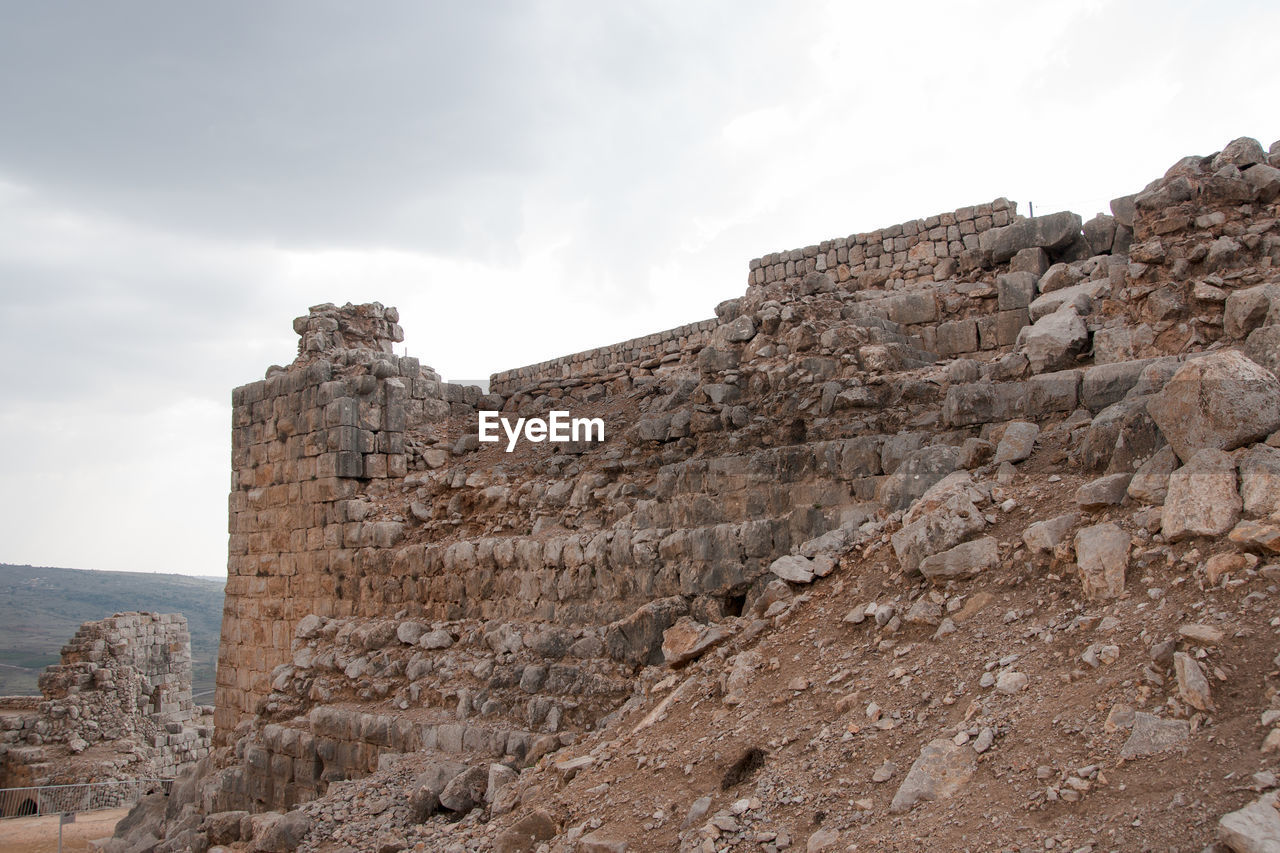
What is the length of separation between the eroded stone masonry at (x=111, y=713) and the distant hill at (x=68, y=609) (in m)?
21.6

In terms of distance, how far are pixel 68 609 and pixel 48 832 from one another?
68224 mm

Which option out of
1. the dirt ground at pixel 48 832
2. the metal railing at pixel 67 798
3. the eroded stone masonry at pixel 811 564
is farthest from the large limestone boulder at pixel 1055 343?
the metal railing at pixel 67 798

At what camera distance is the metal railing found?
1471 centimetres

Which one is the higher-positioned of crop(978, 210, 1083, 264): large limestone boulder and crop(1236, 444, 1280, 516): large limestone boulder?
crop(978, 210, 1083, 264): large limestone boulder

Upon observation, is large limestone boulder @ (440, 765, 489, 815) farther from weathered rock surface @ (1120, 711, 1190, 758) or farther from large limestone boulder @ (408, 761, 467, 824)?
weathered rock surface @ (1120, 711, 1190, 758)

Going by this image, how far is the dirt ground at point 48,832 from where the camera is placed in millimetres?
12170

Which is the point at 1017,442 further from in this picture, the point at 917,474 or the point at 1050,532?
the point at 1050,532

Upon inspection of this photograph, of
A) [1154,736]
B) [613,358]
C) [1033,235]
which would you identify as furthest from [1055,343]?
[613,358]

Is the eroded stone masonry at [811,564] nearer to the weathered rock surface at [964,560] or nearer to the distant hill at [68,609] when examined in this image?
the weathered rock surface at [964,560]

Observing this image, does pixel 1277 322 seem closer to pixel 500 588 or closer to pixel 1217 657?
pixel 1217 657

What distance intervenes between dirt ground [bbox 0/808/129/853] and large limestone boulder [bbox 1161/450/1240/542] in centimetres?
1315

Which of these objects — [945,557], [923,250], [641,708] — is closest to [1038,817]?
[945,557]

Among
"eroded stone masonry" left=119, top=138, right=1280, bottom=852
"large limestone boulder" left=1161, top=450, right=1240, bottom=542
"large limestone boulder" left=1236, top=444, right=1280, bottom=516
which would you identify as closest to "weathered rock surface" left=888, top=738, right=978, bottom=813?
"eroded stone masonry" left=119, top=138, right=1280, bottom=852

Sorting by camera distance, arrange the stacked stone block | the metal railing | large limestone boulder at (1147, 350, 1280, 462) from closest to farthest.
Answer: large limestone boulder at (1147, 350, 1280, 462), the stacked stone block, the metal railing
